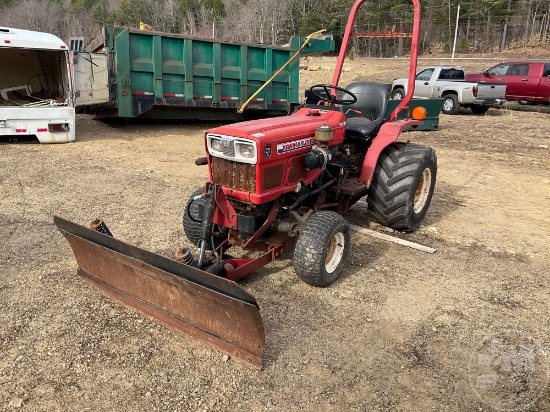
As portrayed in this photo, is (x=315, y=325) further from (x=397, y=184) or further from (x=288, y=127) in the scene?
(x=397, y=184)

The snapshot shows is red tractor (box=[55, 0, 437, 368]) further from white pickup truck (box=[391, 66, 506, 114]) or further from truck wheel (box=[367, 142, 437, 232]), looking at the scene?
white pickup truck (box=[391, 66, 506, 114])

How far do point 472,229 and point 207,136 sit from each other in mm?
3164

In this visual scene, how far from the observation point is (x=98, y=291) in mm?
3787

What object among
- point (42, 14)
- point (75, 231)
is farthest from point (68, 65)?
point (42, 14)

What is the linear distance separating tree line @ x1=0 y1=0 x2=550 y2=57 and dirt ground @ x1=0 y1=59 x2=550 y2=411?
31607 millimetres

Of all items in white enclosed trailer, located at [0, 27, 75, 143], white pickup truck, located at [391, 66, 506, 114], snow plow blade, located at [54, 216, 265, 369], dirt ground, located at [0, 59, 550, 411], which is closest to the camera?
dirt ground, located at [0, 59, 550, 411]

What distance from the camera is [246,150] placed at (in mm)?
3602

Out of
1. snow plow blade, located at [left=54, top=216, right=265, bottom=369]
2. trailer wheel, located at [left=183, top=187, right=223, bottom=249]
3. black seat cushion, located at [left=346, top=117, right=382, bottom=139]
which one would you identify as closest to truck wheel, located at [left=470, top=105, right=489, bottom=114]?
black seat cushion, located at [left=346, top=117, right=382, bottom=139]

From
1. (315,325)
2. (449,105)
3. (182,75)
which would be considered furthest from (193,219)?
(449,105)

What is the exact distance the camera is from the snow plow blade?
290 cm

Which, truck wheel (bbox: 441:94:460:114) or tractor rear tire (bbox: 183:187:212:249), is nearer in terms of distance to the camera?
tractor rear tire (bbox: 183:187:212:249)

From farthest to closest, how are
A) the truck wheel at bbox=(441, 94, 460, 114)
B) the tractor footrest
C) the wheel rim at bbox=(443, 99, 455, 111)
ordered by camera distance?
the wheel rim at bbox=(443, 99, 455, 111)
the truck wheel at bbox=(441, 94, 460, 114)
the tractor footrest

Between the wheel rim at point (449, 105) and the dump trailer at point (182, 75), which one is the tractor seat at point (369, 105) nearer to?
the dump trailer at point (182, 75)

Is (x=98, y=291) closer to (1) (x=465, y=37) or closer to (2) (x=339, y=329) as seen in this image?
(2) (x=339, y=329)
